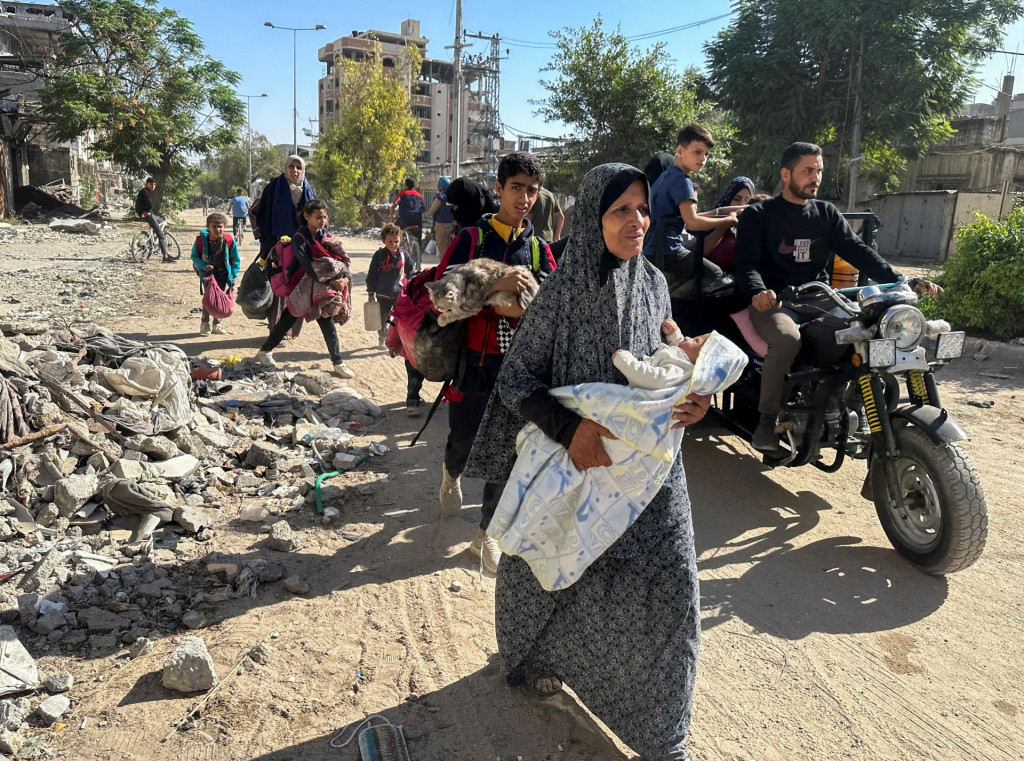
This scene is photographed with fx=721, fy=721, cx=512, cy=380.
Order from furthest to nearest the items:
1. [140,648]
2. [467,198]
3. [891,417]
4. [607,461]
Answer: [467,198]
[891,417]
[140,648]
[607,461]

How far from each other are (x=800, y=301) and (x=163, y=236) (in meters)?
16.7

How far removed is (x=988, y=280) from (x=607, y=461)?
837 cm

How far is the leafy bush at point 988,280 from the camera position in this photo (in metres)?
8.34

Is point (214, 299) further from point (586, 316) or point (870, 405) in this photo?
point (586, 316)

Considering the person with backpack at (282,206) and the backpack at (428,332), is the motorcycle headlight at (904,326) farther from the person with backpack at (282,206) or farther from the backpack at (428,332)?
the person with backpack at (282,206)

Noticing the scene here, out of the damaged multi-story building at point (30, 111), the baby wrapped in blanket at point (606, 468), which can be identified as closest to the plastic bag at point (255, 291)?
the baby wrapped in blanket at point (606, 468)

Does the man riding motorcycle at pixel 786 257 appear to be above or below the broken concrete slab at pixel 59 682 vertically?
above

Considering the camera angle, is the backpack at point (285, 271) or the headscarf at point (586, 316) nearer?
the headscarf at point (586, 316)

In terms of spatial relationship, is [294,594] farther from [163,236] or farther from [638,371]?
[163,236]

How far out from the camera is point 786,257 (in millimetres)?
4547

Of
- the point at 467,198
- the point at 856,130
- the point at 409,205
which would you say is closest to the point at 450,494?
the point at 467,198

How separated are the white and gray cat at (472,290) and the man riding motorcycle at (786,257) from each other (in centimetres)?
188

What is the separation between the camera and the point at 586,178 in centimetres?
223

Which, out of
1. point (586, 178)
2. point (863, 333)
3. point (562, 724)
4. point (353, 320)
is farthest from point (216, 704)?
point (353, 320)
